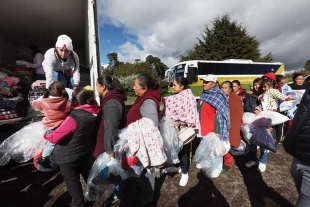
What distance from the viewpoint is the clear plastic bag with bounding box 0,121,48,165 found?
2100mm

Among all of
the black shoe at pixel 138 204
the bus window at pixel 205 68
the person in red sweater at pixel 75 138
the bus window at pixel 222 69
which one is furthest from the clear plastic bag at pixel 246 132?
the bus window at pixel 222 69

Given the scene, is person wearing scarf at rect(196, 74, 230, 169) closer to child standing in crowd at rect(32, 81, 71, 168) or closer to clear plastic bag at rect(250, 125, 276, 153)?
clear plastic bag at rect(250, 125, 276, 153)

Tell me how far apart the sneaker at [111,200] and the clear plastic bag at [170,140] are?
3.00 feet

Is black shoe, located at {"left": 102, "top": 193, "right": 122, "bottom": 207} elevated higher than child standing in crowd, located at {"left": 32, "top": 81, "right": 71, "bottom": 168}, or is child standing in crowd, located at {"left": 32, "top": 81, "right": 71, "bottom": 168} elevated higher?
child standing in crowd, located at {"left": 32, "top": 81, "right": 71, "bottom": 168}

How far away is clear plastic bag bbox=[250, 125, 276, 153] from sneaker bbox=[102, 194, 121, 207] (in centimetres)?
227

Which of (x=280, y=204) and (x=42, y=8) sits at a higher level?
(x=42, y=8)

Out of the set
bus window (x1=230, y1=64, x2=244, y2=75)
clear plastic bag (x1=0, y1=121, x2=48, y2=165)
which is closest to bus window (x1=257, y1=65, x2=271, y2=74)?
bus window (x1=230, y1=64, x2=244, y2=75)

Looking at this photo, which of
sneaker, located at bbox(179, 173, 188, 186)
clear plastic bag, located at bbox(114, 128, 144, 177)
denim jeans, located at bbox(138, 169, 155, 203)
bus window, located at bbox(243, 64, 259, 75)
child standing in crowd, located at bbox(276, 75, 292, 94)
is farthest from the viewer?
bus window, located at bbox(243, 64, 259, 75)

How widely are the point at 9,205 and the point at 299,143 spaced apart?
130 inches

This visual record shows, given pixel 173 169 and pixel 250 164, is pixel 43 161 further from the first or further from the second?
pixel 250 164

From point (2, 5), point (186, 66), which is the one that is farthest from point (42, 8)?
point (186, 66)

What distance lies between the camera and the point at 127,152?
5.80 ft

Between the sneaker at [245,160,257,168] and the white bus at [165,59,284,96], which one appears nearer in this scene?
the sneaker at [245,160,257,168]

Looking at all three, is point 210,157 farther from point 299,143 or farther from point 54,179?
point 54,179
